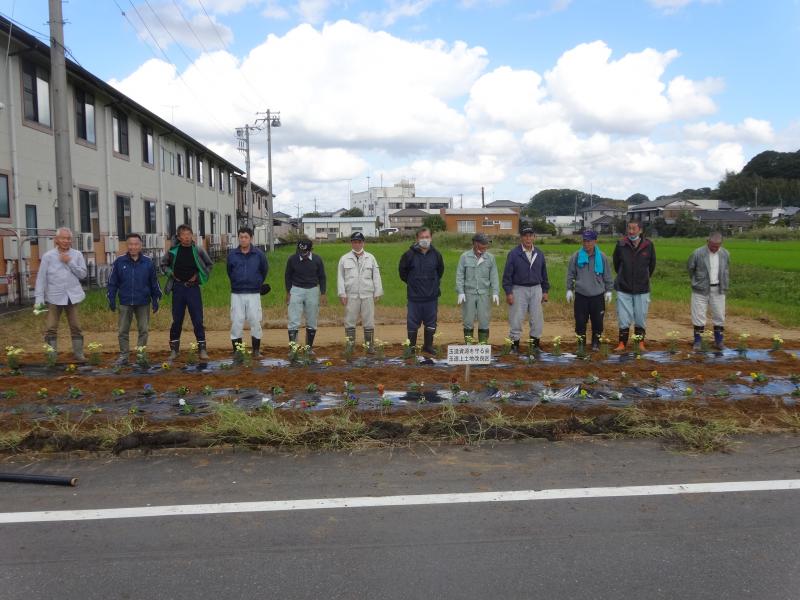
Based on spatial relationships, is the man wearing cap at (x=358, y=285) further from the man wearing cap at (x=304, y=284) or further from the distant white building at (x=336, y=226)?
the distant white building at (x=336, y=226)

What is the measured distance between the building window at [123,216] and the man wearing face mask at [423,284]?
55.0 feet

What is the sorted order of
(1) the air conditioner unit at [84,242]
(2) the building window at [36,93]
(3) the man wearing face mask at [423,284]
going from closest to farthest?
(3) the man wearing face mask at [423,284]
(2) the building window at [36,93]
(1) the air conditioner unit at [84,242]

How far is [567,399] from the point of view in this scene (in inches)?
274

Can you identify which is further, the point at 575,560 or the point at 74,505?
the point at 74,505

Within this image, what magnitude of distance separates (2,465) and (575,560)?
14.4 feet

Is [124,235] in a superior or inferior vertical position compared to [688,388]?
superior

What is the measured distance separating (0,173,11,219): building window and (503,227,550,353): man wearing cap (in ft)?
39.9

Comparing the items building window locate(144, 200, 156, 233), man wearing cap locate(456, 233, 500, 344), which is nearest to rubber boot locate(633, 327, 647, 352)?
man wearing cap locate(456, 233, 500, 344)

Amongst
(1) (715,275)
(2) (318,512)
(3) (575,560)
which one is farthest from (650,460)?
(1) (715,275)

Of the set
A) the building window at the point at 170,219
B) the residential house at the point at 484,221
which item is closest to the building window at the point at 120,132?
the building window at the point at 170,219

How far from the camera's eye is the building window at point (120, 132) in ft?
75.5

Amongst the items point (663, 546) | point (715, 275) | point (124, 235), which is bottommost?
point (663, 546)

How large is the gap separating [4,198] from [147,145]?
11.6m

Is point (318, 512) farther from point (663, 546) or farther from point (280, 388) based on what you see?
point (280, 388)
